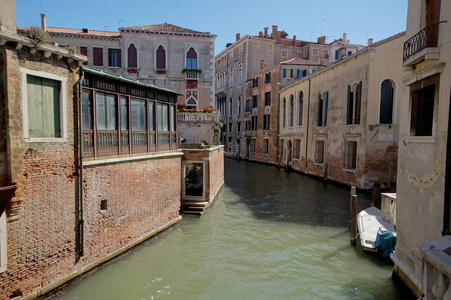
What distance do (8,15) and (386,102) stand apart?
612 inches

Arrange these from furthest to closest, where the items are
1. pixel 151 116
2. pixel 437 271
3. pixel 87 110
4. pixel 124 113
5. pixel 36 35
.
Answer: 1. pixel 151 116
2. pixel 124 113
3. pixel 87 110
4. pixel 36 35
5. pixel 437 271

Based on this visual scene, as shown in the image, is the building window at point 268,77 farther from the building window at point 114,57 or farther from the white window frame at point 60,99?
the white window frame at point 60,99

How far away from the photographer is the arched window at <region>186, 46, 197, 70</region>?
1900 cm

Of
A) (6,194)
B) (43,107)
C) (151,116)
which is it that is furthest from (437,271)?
(151,116)

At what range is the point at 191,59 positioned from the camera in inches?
752

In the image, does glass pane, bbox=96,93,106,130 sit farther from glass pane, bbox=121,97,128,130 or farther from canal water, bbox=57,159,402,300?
canal water, bbox=57,159,402,300

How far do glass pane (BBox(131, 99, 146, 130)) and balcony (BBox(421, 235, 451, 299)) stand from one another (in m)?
7.27

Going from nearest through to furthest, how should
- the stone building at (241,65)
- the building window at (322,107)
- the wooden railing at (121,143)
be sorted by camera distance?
the wooden railing at (121,143) < the building window at (322,107) < the stone building at (241,65)

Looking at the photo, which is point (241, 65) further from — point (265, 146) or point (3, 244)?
point (3, 244)

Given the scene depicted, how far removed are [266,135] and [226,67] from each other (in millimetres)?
14442

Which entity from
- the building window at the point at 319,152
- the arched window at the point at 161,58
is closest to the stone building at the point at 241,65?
the building window at the point at 319,152

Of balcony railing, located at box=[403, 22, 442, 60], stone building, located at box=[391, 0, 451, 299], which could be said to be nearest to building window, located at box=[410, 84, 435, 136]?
stone building, located at box=[391, 0, 451, 299]

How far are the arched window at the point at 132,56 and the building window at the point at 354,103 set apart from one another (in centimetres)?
1324

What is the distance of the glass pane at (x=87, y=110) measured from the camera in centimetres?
655
